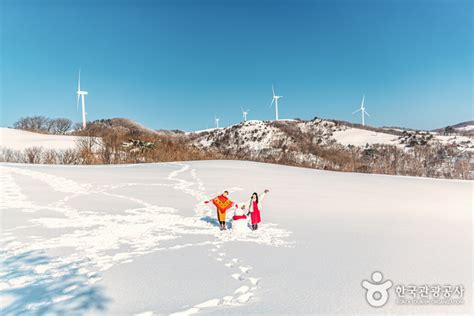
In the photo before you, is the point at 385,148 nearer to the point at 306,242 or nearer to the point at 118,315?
the point at 306,242

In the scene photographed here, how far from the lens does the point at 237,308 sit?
267cm

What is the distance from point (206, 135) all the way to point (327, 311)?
5486 centimetres

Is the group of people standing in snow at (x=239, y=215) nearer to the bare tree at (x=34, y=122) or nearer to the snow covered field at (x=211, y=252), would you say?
the snow covered field at (x=211, y=252)

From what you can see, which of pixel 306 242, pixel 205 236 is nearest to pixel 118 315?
pixel 205 236

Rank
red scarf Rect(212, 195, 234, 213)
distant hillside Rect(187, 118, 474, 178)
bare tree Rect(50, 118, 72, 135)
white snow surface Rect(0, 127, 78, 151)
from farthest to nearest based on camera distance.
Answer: bare tree Rect(50, 118, 72, 135), distant hillside Rect(187, 118, 474, 178), white snow surface Rect(0, 127, 78, 151), red scarf Rect(212, 195, 234, 213)

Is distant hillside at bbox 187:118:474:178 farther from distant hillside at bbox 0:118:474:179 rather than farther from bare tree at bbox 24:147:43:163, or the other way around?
bare tree at bbox 24:147:43:163

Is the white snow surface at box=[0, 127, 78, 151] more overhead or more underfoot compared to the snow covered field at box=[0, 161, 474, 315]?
more overhead

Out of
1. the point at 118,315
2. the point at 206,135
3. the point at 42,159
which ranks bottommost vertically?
the point at 118,315

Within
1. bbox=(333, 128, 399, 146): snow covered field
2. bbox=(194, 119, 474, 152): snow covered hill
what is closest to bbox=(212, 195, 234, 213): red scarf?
bbox=(194, 119, 474, 152): snow covered hill
